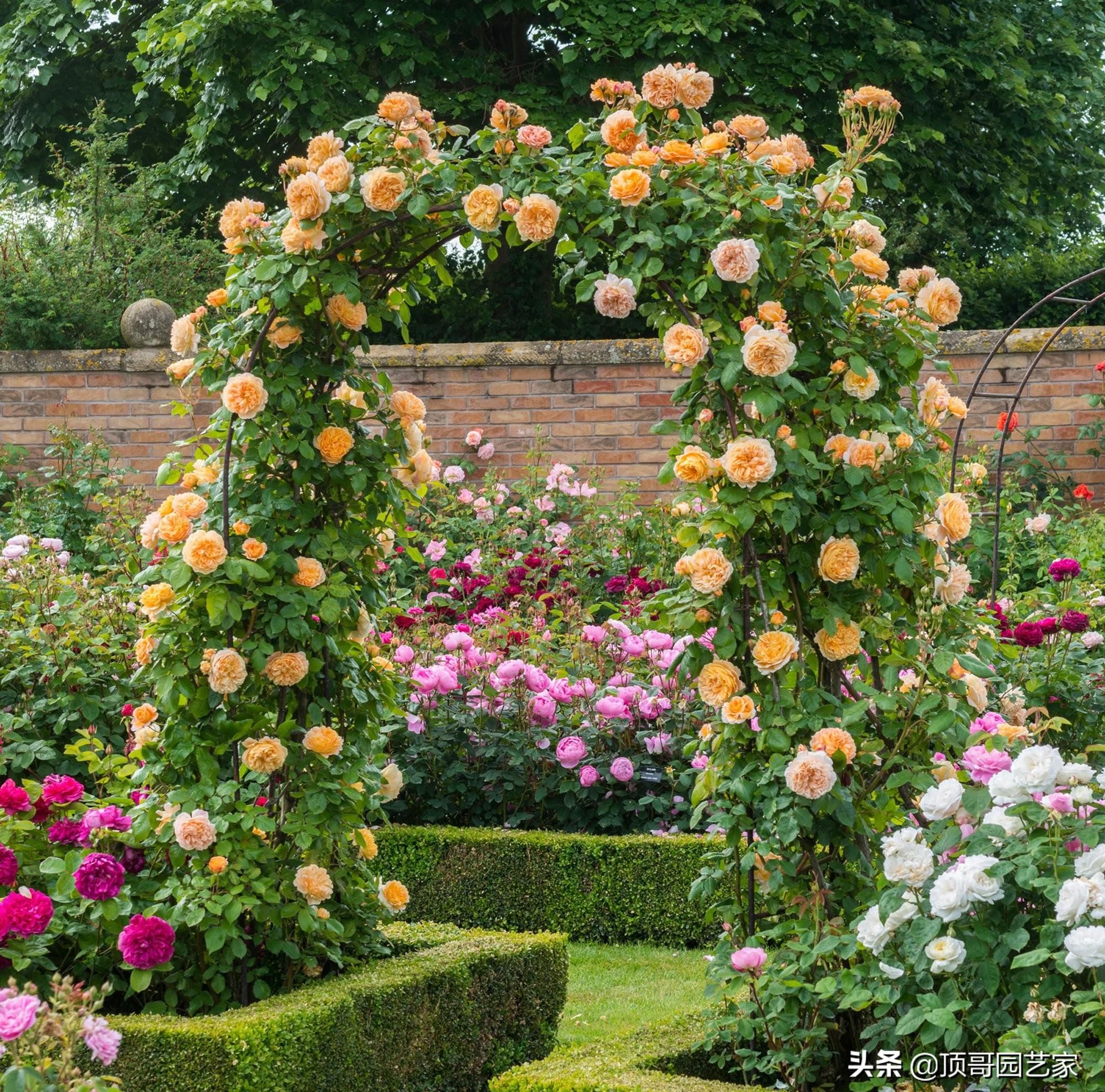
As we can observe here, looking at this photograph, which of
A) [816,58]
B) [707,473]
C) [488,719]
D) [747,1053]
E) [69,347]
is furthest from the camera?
[816,58]

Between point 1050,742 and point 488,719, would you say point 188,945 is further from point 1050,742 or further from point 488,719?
point 1050,742

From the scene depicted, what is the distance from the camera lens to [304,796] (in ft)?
10.4

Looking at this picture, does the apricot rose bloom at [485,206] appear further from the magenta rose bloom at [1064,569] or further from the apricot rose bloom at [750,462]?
the magenta rose bloom at [1064,569]

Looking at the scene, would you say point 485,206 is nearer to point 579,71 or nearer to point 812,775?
point 812,775

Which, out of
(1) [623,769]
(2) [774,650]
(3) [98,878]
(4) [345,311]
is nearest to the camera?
(2) [774,650]

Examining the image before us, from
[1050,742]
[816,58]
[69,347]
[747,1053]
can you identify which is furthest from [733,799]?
[816,58]

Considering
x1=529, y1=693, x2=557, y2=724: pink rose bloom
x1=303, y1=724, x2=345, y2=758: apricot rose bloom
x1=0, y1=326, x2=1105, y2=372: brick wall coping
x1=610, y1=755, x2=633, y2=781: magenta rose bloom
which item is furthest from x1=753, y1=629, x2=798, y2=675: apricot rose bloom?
x1=0, y1=326, x2=1105, y2=372: brick wall coping

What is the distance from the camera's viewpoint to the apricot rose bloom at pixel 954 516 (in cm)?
280

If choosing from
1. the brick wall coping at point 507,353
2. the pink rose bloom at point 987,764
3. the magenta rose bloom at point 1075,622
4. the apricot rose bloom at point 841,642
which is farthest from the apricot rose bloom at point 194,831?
the brick wall coping at point 507,353

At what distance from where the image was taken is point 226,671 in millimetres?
3061

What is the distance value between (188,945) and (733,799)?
1345 mm

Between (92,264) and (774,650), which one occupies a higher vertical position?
(92,264)

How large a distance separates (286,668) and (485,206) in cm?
118

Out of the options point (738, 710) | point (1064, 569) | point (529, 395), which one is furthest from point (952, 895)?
point (529, 395)
